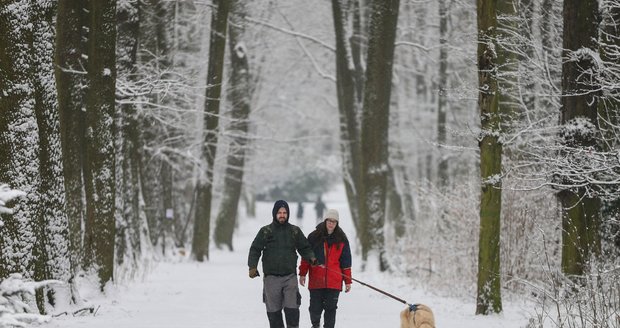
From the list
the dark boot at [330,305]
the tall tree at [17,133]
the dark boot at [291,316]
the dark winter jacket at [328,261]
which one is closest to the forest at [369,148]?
the tall tree at [17,133]

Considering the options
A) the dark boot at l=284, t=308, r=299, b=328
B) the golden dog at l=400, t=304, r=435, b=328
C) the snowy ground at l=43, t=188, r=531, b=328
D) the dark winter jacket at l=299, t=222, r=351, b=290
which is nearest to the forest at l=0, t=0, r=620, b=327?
the snowy ground at l=43, t=188, r=531, b=328

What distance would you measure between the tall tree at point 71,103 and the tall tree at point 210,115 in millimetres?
9906

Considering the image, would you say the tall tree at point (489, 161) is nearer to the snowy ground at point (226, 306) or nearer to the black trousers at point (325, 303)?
the snowy ground at point (226, 306)

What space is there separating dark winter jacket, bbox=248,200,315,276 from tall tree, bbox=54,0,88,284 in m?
5.76

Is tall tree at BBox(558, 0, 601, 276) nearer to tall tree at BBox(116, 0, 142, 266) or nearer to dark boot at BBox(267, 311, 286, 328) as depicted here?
dark boot at BBox(267, 311, 286, 328)

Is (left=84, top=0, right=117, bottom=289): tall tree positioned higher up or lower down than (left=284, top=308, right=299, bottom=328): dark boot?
higher up

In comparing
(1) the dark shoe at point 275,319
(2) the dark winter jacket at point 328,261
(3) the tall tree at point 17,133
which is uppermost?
(3) the tall tree at point 17,133

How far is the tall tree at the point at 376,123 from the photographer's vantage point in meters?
21.6

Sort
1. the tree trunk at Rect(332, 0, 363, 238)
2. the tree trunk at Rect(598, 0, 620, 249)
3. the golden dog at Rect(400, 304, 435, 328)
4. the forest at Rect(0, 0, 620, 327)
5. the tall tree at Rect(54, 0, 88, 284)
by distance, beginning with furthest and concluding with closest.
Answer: the tree trunk at Rect(332, 0, 363, 238) < the tall tree at Rect(54, 0, 88, 284) < the tree trunk at Rect(598, 0, 620, 249) < the forest at Rect(0, 0, 620, 327) < the golden dog at Rect(400, 304, 435, 328)

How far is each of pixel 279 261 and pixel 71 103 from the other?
22.6ft

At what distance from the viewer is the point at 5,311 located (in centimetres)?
525

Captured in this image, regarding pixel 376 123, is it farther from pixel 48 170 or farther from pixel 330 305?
pixel 330 305

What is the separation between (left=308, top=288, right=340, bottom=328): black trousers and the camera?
1053cm

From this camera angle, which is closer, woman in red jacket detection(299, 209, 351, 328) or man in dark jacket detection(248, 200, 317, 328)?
man in dark jacket detection(248, 200, 317, 328)
